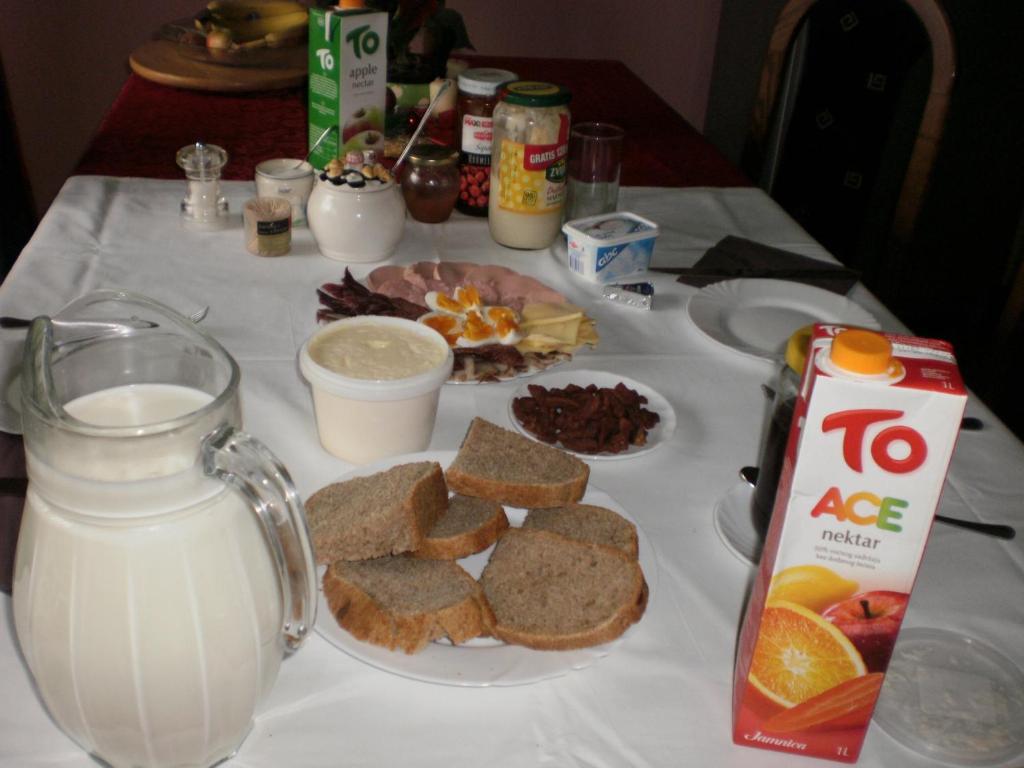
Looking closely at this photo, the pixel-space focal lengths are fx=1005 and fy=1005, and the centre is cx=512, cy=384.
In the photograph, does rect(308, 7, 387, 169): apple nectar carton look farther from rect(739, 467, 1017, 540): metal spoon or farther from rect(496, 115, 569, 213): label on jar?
rect(739, 467, 1017, 540): metal spoon

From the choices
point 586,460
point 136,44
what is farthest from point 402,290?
point 136,44

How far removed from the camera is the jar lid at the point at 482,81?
1480 mm

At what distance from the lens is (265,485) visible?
534 mm

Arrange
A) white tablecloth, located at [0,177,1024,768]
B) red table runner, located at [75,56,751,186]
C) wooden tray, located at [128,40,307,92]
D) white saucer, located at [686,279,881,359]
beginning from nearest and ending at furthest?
white tablecloth, located at [0,177,1024,768] → white saucer, located at [686,279,881,359] → red table runner, located at [75,56,751,186] → wooden tray, located at [128,40,307,92]

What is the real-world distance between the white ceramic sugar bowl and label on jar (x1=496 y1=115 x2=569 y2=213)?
155mm

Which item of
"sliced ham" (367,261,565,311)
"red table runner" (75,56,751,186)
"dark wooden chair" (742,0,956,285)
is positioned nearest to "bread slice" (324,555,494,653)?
"sliced ham" (367,261,565,311)

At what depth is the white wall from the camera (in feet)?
10.5

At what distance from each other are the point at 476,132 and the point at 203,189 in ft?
1.33

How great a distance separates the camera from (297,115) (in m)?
1.93

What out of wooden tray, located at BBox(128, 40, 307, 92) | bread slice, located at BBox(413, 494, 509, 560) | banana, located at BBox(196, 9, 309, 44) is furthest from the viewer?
banana, located at BBox(196, 9, 309, 44)

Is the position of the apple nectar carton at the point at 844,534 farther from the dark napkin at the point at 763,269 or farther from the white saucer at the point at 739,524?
the dark napkin at the point at 763,269

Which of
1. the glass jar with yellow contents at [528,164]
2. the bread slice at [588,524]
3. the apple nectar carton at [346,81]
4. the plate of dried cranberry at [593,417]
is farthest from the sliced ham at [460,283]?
the bread slice at [588,524]

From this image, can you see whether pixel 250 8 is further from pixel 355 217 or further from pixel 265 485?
pixel 265 485

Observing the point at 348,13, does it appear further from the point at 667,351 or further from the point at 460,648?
the point at 460,648
